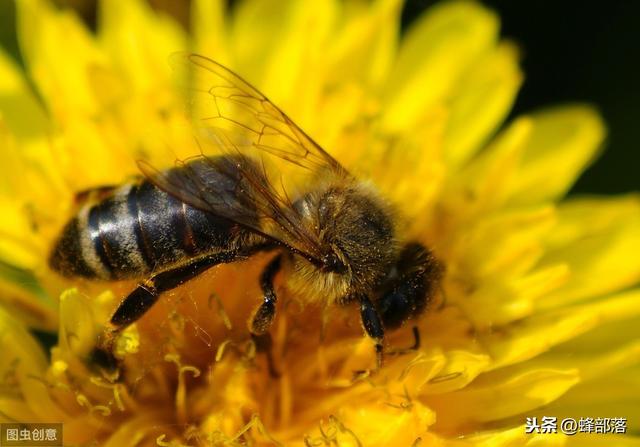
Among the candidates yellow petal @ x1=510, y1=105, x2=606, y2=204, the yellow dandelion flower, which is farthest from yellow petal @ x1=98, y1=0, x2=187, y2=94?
yellow petal @ x1=510, y1=105, x2=606, y2=204

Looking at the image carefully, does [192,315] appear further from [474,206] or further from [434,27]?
[434,27]

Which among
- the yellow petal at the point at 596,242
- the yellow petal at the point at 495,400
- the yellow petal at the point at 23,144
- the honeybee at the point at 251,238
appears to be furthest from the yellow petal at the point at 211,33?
the yellow petal at the point at 495,400

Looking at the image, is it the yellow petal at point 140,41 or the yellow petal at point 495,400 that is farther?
the yellow petal at point 140,41

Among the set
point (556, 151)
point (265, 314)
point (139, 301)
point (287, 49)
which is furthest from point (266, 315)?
point (556, 151)

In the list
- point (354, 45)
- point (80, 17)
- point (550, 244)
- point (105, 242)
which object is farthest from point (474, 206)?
point (80, 17)

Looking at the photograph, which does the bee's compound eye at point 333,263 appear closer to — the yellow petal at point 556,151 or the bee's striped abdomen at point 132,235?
the bee's striped abdomen at point 132,235

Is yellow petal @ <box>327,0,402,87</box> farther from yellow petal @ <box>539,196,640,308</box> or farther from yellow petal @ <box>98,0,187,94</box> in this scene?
yellow petal @ <box>539,196,640,308</box>

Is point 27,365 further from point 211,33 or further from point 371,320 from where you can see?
point 211,33
